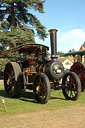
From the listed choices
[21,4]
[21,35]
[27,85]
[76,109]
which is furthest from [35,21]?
[76,109]

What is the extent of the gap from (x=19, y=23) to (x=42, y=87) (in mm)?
19424

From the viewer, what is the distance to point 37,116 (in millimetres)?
5234

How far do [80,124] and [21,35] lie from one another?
18311 millimetres

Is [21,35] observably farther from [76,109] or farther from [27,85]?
[76,109]

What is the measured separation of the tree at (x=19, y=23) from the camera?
21953 mm

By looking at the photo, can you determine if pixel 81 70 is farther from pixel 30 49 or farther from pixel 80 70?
pixel 30 49

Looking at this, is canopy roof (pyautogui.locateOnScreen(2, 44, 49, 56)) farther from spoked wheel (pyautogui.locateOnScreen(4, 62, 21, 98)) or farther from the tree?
the tree

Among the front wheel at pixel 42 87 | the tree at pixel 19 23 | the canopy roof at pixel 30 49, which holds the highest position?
the tree at pixel 19 23

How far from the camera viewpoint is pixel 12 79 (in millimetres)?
8594

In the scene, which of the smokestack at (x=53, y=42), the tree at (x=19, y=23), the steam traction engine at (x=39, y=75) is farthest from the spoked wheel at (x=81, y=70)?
the tree at (x=19, y=23)

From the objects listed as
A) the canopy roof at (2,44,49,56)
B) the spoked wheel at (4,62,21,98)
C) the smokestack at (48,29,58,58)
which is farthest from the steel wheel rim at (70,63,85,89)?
the spoked wheel at (4,62,21,98)

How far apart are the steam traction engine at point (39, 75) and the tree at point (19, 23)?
13170 millimetres

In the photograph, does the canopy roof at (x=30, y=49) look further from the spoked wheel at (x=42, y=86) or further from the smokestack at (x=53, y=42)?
the spoked wheel at (x=42, y=86)

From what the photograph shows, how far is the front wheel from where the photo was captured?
21.6 feet
